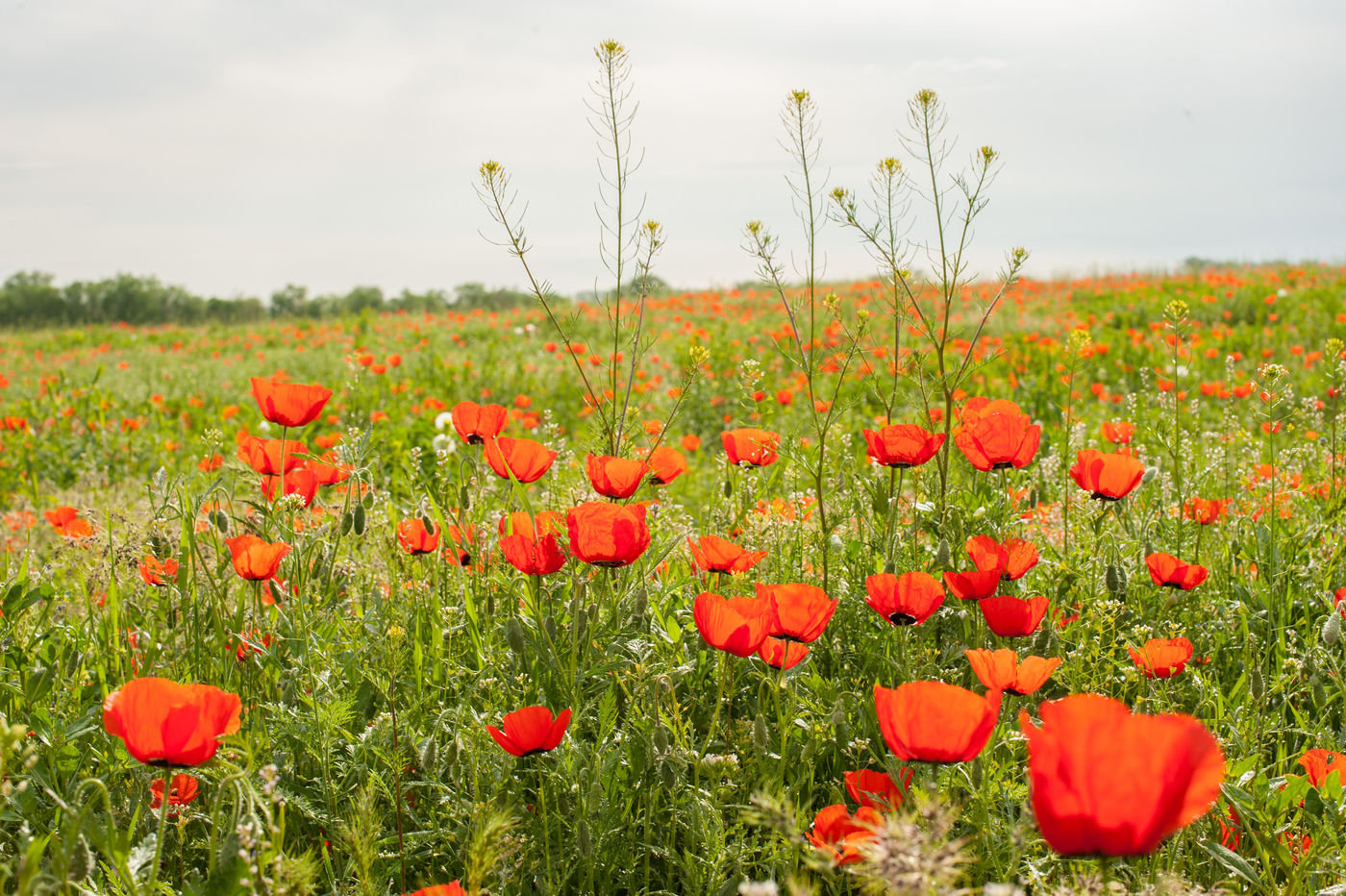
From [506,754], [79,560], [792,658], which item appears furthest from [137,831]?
[79,560]

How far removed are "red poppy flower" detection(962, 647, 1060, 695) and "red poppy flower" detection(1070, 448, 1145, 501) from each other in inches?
27.3

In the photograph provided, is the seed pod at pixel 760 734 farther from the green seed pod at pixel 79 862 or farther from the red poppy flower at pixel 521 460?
the green seed pod at pixel 79 862

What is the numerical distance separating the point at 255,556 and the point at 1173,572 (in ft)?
6.09

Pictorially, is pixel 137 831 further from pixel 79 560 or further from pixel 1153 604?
Answer: pixel 1153 604

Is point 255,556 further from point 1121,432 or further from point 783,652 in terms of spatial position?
point 1121,432

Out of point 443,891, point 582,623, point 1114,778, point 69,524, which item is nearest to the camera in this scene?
point 1114,778

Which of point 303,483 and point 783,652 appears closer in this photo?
point 783,652

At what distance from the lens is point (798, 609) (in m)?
1.39

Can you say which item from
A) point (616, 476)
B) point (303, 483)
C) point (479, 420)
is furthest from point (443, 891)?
point (303, 483)

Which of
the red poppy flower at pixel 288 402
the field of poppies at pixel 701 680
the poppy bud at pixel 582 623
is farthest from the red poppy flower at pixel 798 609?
the red poppy flower at pixel 288 402

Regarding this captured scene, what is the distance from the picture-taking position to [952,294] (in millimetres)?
2133

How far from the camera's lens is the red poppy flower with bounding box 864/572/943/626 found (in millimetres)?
1527

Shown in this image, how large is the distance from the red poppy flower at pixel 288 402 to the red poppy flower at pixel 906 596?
1.20 meters

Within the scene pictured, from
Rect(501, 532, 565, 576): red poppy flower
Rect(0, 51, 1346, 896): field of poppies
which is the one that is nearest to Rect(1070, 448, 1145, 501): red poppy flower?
Rect(0, 51, 1346, 896): field of poppies
